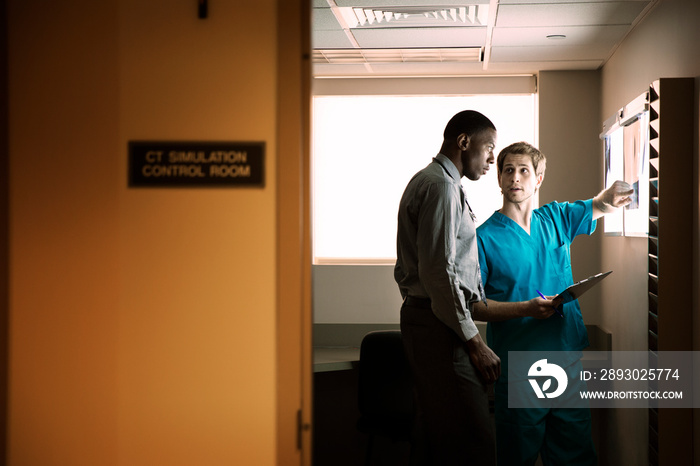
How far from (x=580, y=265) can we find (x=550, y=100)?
101 centimetres

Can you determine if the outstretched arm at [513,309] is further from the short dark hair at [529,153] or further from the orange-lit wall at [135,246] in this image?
the orange-lit wall at [135,246]

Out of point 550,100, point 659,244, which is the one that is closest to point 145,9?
point 659,244

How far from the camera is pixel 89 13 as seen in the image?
1.34m

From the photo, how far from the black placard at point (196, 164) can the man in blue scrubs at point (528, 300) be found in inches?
57.3

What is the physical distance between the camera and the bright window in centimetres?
388

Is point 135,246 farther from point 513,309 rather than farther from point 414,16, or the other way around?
point 414,16

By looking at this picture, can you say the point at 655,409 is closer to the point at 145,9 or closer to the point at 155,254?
the point at 155,254

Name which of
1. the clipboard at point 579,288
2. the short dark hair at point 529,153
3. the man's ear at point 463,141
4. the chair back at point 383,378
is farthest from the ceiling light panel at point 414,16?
the chair back at point 383,378

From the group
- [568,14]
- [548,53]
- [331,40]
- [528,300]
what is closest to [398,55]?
[331,40]

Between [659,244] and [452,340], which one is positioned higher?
[659,244]

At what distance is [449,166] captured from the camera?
222 cm

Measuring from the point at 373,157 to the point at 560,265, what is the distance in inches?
62.4

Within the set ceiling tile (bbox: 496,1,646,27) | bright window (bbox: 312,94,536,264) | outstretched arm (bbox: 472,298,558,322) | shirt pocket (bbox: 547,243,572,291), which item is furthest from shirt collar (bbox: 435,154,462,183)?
bright window (bbox: 312,94,536,264)

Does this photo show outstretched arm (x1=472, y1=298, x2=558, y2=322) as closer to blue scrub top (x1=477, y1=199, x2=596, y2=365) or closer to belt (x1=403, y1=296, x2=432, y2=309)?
blue scrub top (x1=477, y1=199, x2=596, y2=365)
